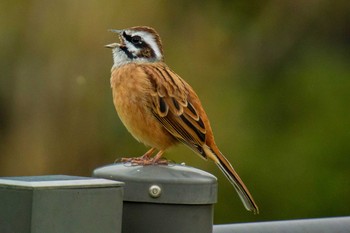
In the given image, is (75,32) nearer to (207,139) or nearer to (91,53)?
(91,53)

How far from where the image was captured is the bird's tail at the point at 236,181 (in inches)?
197

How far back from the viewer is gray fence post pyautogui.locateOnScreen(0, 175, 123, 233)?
3250mm

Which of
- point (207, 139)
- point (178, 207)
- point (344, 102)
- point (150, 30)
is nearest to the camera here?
point (178, 207)

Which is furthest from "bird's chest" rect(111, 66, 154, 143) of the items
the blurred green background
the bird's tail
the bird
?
the blurred green background

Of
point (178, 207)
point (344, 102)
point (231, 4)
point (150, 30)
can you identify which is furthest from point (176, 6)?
point (178, 207)

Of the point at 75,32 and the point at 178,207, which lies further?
the point at 75,32

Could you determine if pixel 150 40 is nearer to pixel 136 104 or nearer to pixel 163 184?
pixel 136 104

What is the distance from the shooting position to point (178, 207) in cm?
380

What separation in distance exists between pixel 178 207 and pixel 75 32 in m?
6.40

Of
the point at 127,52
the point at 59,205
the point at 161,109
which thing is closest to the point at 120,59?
the point at 127,52

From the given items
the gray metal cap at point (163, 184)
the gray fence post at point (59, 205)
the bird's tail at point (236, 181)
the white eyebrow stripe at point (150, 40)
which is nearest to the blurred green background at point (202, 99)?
the white eyebrow stripe at point (150, 40)

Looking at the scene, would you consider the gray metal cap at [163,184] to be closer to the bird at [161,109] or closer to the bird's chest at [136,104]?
the bird at [161,109]

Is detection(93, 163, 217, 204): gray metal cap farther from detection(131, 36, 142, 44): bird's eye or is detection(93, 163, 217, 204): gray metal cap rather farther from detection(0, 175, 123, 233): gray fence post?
detection(131, 36, 142, 44): bird's eye

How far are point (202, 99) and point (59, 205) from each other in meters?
7.01
